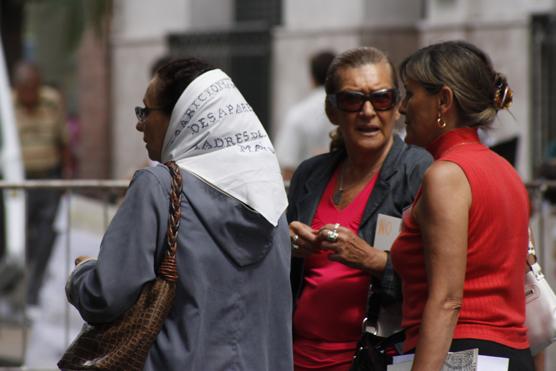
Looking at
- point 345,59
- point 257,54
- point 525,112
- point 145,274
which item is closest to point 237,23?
point 257,54

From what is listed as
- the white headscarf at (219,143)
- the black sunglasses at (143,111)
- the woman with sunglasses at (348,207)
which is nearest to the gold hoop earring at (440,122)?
the woman with sunglasses at (348,207)

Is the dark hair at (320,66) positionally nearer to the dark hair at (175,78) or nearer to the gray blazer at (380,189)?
the gray blazer at (380,189)

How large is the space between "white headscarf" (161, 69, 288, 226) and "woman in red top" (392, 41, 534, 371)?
0.47 m

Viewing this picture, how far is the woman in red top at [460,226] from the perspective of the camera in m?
3.79

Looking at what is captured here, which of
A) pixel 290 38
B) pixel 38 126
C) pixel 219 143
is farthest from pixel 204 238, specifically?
pixel 290 38

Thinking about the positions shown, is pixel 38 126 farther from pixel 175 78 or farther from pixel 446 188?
pixel 446 188

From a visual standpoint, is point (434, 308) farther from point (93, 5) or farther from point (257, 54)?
point (93, 5)

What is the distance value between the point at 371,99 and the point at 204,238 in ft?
3.64

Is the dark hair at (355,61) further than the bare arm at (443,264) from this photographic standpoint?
Yes

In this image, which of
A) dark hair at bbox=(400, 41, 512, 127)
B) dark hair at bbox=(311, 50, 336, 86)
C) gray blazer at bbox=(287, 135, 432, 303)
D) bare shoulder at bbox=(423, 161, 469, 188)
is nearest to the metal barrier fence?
dark hair at bbox=(311, 50, 336, 86)

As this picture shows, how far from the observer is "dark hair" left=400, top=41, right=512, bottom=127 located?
3955 millimetres

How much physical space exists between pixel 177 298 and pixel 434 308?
73 centimetres

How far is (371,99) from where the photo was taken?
4598 mm

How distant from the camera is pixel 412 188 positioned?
443cm
